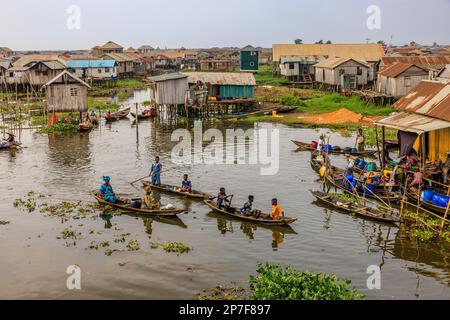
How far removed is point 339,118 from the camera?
39.8 metres

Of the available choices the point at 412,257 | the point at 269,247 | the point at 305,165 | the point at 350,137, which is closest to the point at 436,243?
the point at 412,257

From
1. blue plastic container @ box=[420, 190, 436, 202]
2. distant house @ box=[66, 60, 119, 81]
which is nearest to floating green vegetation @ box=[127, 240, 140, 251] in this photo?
blue plastic container @ box=[420, 190, 436, 202]

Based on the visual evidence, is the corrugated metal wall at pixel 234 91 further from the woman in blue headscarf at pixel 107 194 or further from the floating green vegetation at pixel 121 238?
the floating green vegetation at pixel 121 238

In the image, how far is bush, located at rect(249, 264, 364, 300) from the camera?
11.5 meters

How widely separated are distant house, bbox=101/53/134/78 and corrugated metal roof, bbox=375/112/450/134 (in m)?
62.4

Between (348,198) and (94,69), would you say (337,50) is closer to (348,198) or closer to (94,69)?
(94,69)

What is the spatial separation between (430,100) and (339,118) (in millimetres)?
17748

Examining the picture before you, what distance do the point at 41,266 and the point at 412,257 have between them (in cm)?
1124

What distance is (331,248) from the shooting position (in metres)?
15.9

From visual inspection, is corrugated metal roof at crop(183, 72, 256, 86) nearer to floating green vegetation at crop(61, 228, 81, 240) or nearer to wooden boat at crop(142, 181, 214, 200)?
Answer: wooden boat at crop(142, 181, 214, 200)

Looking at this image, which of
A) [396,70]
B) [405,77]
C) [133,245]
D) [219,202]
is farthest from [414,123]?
[396,70]

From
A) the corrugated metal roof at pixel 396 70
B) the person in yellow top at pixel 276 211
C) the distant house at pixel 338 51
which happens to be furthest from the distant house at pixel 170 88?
the distant house at pixel 338 51

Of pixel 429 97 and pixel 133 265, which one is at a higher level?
pixel 429 97
